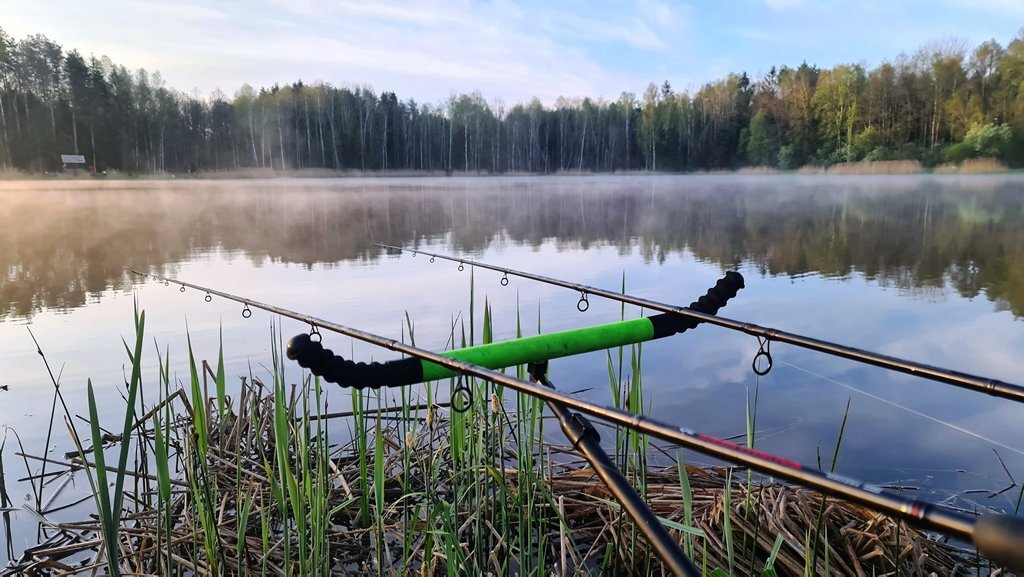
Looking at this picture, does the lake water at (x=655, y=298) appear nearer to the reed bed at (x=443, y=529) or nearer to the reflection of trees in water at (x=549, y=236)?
the reflection of trees in water at (x=549, y=236)

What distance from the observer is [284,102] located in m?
55.7

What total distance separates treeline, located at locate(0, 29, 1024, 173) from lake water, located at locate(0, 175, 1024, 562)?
92.0 ft

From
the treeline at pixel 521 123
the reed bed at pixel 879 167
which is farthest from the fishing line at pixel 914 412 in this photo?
the reed bed at pixel 879 167

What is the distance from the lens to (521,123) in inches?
2430

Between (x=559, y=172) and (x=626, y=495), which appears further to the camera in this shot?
(x=559, y=172)

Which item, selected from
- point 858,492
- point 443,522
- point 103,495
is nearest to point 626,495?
point 858,492

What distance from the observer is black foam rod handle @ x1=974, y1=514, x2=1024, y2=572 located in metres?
0.70

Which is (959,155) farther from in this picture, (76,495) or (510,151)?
(76,495)

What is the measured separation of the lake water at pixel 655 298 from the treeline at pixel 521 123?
1104 inches

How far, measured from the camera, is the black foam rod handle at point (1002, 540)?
0.70 metres

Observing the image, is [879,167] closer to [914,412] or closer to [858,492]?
[914,412]

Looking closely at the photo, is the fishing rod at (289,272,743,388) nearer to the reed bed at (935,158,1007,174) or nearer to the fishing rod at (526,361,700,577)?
the fishing rod at (526,361,700,577)

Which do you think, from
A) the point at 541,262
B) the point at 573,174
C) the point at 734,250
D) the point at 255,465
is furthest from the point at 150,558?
the point at 573,174

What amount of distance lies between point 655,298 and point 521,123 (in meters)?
56.2
